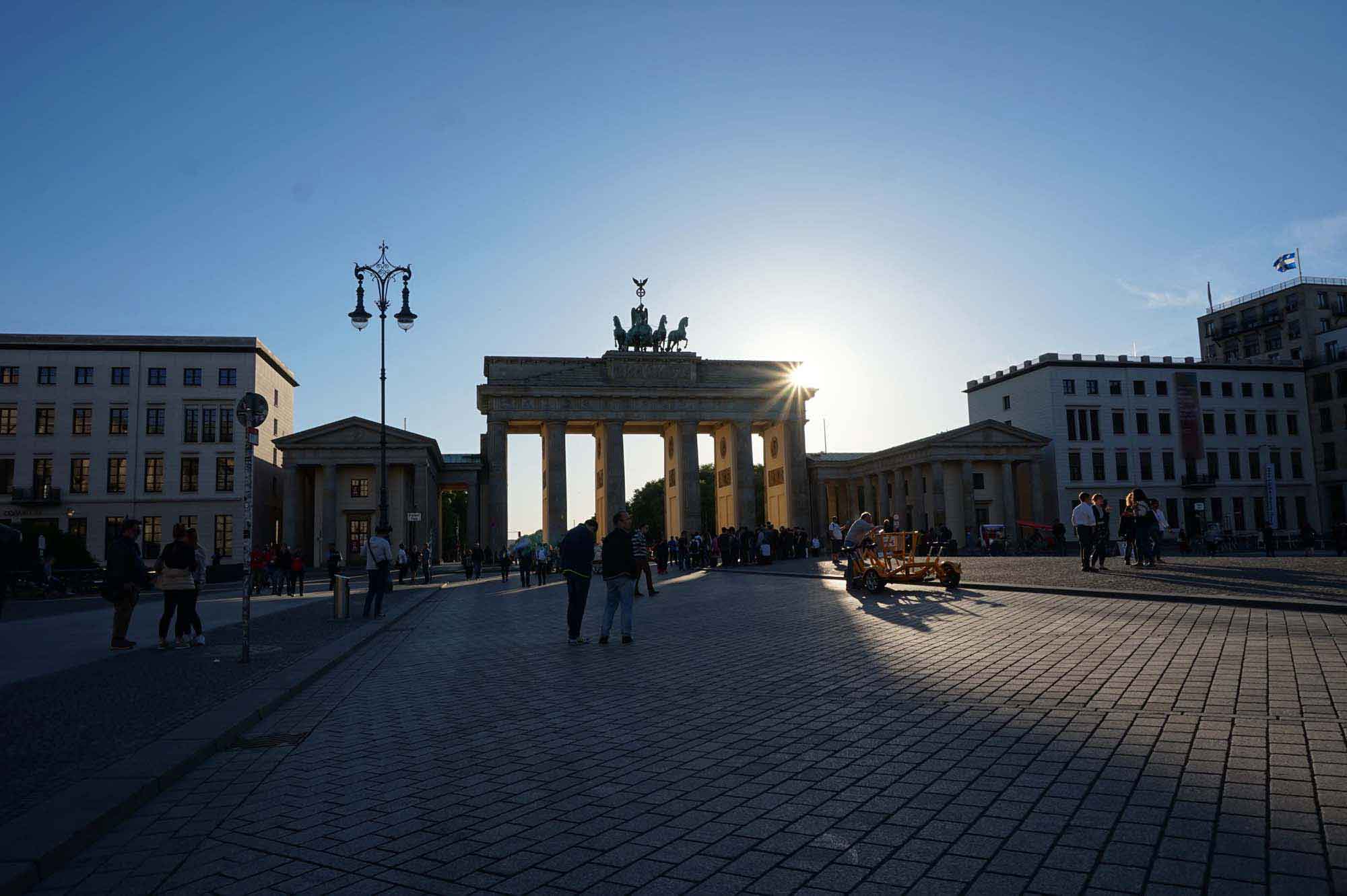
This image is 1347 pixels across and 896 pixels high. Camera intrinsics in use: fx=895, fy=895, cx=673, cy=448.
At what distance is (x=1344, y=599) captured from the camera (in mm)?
12344

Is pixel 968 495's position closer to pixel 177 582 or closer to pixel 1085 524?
pixel 1085 524

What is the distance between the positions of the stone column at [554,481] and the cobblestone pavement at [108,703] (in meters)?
47.4

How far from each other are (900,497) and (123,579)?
63.5 meters

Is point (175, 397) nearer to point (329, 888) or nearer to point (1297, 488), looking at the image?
point (329, 888)

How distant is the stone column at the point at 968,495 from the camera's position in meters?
63.3

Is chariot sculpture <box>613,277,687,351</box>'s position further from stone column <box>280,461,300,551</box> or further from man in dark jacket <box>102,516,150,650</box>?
man in dark jacket <box>102,516,150,650</box>

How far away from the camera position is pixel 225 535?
59125mm

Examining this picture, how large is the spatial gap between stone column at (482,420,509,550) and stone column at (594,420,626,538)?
22.6ft

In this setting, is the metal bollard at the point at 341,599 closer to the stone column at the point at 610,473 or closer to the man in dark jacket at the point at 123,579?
the man in dark jacket at the point at 123,579

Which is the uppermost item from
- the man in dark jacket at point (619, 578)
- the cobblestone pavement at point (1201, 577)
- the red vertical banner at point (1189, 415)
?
the red vertical banner at point (1189, 415)

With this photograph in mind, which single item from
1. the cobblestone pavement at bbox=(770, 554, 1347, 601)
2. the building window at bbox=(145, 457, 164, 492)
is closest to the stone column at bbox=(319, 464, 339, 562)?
the building window at bbox=(145, 457, 164, 492)

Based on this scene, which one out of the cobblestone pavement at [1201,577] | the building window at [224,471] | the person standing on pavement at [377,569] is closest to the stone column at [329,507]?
the building window at [224,471]

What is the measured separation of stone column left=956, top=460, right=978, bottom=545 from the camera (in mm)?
63312

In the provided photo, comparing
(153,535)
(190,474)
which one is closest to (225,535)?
(153,535)
